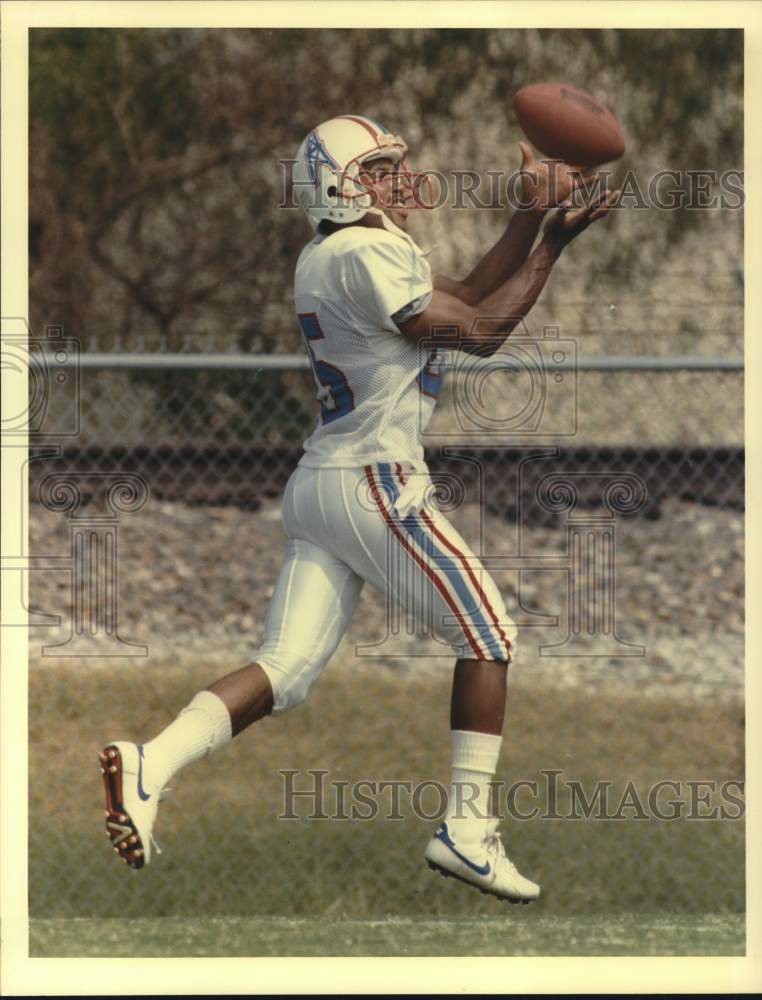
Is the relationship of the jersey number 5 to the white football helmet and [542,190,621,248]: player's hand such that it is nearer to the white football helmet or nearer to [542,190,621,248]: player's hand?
the white football helmet

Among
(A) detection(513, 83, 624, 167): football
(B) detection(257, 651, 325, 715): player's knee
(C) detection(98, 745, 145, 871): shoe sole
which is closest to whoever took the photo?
(C) detection(98, 745, 145, 871): shoe sole

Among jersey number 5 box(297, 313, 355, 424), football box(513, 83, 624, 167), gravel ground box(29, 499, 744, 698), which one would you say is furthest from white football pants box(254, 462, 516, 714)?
gravel ground box(29, 499, 744, 698)

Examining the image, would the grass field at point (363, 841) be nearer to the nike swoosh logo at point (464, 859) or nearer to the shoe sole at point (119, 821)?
the nike swoosh logo at point (464, 859)

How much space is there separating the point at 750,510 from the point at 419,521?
1000 mm

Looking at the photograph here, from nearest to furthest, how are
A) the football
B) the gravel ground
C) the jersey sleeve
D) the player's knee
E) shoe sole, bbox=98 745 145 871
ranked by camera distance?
shoe sole, bbox=98 745 145 871, the jersey sleeve, the player's knee, the football, the gravel ground

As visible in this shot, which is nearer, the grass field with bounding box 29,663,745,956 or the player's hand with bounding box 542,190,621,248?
the player's hand with bounding box 542,190,621,248

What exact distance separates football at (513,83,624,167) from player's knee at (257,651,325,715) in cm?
142

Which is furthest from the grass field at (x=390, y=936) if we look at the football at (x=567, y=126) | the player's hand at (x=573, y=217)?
the football at (x=567, y=126)

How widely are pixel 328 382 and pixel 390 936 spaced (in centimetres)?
183

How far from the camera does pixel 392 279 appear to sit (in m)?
4.61

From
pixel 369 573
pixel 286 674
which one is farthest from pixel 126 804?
pixel 369 573

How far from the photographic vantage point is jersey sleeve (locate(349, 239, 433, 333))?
461 cm

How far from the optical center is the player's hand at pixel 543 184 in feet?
15.4

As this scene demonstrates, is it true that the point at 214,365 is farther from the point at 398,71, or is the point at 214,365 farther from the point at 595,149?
the point at 398,71
